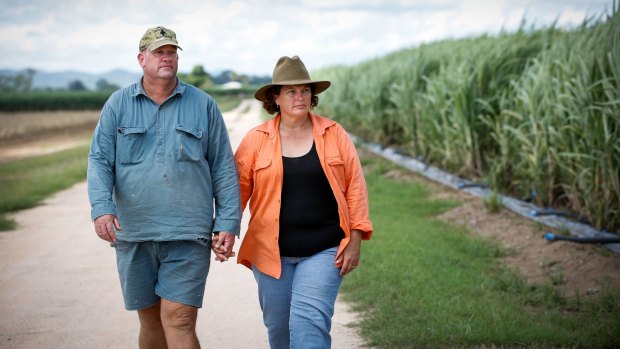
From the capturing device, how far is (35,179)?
14.7 metres

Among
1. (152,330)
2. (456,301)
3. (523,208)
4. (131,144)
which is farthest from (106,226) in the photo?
(523,208)

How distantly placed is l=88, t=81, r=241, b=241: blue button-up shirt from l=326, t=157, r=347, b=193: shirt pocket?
542 mm

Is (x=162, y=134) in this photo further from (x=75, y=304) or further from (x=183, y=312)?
(x=75, y=304)

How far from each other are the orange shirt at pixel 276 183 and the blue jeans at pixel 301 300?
94 millimetres

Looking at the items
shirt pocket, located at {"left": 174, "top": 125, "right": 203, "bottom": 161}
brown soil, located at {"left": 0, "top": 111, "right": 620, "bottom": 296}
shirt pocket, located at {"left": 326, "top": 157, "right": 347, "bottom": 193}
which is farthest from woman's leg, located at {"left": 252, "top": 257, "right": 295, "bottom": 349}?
brown soil, located at {"left": 0, "top": 111, "right": 620, "bottom": 296}

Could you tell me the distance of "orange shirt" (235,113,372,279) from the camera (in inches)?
159

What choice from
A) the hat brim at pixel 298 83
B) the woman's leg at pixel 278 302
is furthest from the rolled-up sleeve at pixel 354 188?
the woman's leg at pixel 278 302

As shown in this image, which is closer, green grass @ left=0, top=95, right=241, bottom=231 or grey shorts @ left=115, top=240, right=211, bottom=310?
grey shorts @ left=115, top=240, right=211, bottom=310

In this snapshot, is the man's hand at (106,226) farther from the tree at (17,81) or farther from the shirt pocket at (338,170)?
the tree at (17,81)

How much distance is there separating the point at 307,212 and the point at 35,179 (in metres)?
11.8

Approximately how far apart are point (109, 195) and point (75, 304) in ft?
9.14

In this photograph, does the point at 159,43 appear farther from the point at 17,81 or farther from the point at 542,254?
the point at 17,81

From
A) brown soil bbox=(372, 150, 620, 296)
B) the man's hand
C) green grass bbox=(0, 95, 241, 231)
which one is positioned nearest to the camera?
the man's hand

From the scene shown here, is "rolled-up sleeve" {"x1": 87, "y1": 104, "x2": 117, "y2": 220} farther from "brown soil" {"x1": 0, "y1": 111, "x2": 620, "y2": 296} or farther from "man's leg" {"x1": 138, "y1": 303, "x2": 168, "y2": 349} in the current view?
"brown soil" {"x1": 0, "y1": 111, "x2": 620, "y2": 296}
